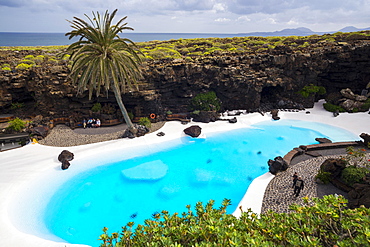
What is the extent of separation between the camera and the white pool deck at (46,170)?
12.0 metres

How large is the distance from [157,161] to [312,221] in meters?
14.8

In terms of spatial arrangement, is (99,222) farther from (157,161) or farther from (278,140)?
(278,140)

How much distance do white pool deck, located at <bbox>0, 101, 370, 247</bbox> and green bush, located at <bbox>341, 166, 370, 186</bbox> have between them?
15.4ft

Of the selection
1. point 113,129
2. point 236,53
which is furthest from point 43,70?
point 236,53

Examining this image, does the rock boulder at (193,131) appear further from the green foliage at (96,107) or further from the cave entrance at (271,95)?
the cave entrance at (271,95)

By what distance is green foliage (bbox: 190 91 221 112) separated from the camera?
2833 cm

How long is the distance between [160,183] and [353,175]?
12972 millimetres

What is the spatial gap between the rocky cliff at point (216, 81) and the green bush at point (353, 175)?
1818 centimetres

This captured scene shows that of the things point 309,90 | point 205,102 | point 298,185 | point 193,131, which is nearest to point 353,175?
point 298,185

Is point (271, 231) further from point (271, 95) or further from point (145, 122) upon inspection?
point (271, 95)

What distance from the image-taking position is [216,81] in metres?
29.8

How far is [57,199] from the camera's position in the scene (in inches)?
575

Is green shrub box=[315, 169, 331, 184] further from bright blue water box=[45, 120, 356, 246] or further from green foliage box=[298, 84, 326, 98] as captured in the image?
green foliage box=[298, 84, 326, 98]

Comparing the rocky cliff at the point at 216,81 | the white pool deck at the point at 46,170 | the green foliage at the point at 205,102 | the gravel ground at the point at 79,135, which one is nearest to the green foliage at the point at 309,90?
the rocky cliff at the point at 216,81
